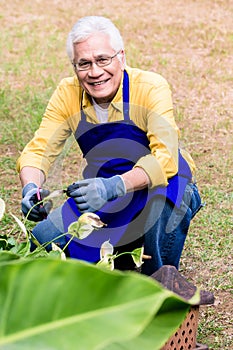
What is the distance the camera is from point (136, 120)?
10.4ft

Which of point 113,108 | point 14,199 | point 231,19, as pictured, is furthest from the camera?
point 231,19

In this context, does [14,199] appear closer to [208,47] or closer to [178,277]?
[178,277]

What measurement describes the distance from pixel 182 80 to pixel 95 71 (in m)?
3.37

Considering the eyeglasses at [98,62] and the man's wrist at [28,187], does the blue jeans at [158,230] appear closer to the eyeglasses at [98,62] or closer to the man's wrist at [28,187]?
the man's wrist at [28,187]

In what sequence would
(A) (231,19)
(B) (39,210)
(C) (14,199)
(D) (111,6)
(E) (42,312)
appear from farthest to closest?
(D) (111,6), (A) (231,19), (C) (14,199), (B) (39,210), (E) (42,312)

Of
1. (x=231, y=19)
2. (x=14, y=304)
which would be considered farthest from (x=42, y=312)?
(x=231, y=19)

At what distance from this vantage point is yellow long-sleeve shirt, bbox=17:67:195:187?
9.90ft

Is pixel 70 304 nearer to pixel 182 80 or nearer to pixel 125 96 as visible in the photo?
pixel 125 96

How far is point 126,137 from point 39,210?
51 cm

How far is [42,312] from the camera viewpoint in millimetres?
1211

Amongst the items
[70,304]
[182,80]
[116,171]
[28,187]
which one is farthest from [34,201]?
[182,80]

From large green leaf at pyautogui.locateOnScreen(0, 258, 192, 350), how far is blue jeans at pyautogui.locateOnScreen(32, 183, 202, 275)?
180 centimetres

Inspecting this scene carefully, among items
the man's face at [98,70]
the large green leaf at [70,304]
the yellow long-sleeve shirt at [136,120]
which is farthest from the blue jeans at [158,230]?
the large green leaf at [70,304]

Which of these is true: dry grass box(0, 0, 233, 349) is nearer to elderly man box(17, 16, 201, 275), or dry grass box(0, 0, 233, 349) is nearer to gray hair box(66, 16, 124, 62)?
elderly man box(17, 16, 201, 275)
